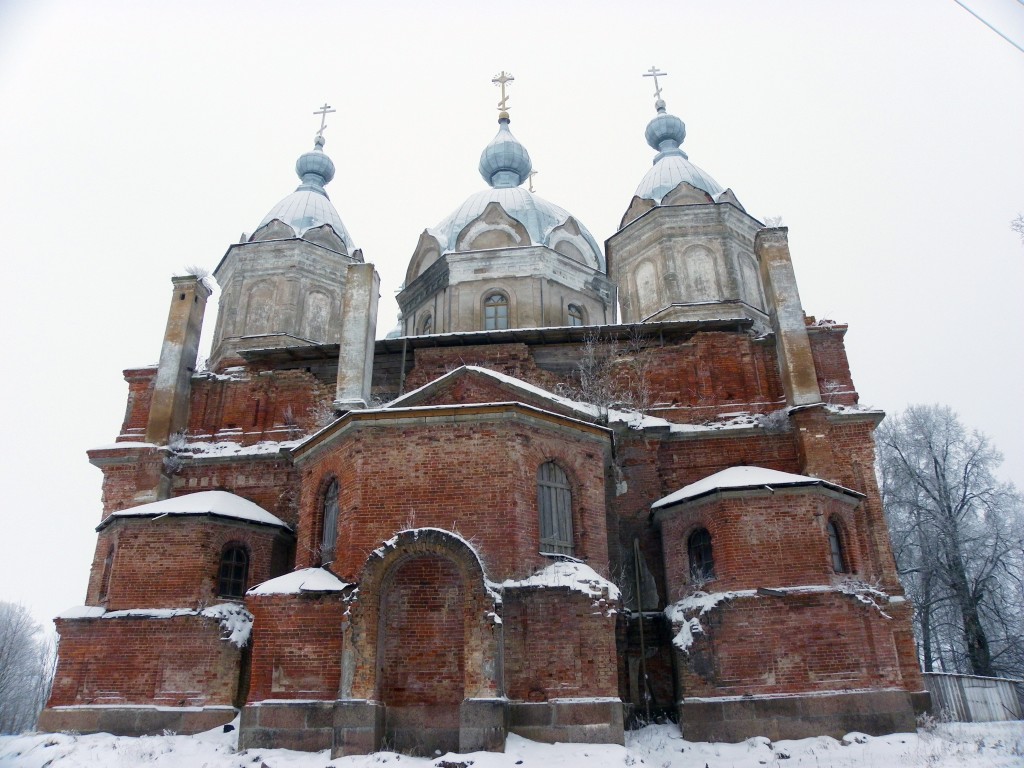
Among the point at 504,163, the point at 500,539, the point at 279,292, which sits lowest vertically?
the point at 500,539

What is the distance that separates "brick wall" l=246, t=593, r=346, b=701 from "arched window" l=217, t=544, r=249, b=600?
2749mm

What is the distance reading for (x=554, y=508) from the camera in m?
13.3

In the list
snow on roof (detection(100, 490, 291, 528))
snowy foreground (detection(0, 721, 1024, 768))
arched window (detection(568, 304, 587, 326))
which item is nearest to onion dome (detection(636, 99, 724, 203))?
arched window (detection(568, 304, 587, 326))

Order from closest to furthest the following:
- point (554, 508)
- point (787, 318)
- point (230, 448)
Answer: point (554, 508)
point (787, 318)
point (230, 448)

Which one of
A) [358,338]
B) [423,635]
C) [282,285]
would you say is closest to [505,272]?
[358,338]

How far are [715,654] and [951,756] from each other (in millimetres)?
3581

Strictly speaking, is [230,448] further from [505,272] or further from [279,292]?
[505,272]

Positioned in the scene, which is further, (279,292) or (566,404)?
(279,292)

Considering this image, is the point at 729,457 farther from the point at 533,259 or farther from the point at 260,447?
the point at 260,447

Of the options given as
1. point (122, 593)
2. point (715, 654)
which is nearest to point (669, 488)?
point (715, 654)

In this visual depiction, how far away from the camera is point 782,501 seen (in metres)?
13.7

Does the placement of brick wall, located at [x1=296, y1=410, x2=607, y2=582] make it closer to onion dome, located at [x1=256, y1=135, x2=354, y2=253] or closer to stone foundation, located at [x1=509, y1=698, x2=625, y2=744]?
stone foundation, located at [x1=509, y1=698, x2=625, y2=744]

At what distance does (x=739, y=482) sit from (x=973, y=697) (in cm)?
869

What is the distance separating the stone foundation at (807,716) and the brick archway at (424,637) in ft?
13.6
